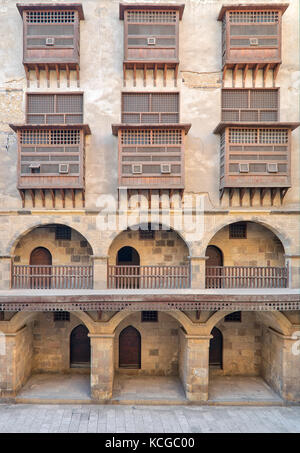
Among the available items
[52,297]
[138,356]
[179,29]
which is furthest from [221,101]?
[138,356]

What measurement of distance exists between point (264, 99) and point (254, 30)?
2.78 meters

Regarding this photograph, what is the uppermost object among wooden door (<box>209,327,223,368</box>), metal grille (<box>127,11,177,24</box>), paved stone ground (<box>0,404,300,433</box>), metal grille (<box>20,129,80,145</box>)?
metal grille (<box>127,11,177,24</box>)

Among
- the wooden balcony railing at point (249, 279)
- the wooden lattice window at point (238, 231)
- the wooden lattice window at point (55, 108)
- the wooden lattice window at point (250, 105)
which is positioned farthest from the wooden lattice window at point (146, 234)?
the wooden lattice window at point (250, 105)

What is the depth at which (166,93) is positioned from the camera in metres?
12.2

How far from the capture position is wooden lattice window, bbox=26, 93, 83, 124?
12.1 metres

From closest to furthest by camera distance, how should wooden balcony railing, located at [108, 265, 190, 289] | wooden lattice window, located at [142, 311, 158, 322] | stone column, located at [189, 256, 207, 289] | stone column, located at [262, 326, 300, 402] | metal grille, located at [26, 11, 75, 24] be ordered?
1. stone column, located at [262, 326, 300, 402]
2. stone column, located at [189, 256, 207, 289]
3. metal grille, located at [26, 11, 75, 24]
4. wooden balcony railing, located at [108, 265, 190, 289]
5. wooden lattice window, located at [142, 311, 158, 322]

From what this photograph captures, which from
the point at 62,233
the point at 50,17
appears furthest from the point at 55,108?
the point at 62,233

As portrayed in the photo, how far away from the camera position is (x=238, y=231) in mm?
13047

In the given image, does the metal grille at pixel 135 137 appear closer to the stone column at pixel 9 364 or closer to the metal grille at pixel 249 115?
the metal grille at pixel 249 115

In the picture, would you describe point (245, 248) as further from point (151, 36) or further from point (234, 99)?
point (151, 36)

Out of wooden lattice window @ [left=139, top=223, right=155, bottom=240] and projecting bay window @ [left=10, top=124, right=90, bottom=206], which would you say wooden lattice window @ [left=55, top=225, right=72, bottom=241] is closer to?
projecting bay window @ [left=10, top=124, right=90, bottom=206]

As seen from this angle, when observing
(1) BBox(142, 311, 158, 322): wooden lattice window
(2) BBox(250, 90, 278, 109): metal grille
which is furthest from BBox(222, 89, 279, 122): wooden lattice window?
(1) BBox(142, 311, 158, 322): wooden lattice window

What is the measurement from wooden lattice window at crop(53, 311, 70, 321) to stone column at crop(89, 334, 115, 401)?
2.87m
